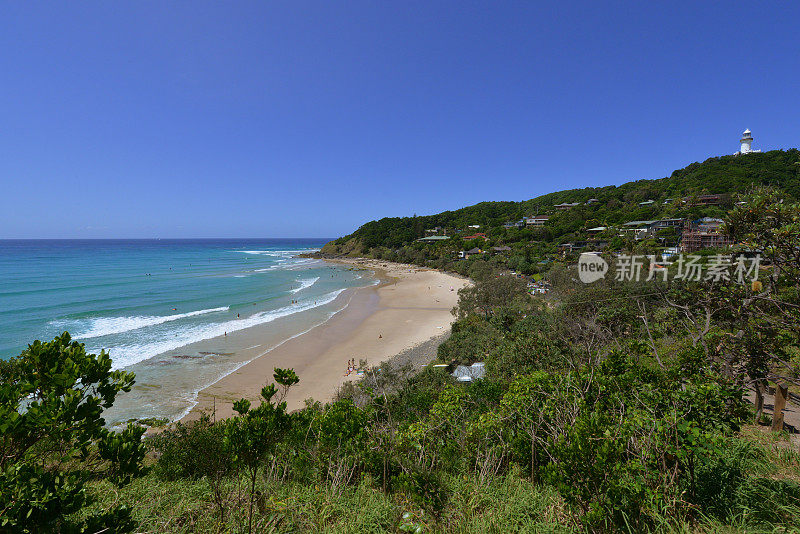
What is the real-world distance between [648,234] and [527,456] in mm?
45684

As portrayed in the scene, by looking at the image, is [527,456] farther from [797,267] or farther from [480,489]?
[797,267]

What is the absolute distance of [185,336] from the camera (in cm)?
2134

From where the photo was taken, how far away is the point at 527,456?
4.18 meters

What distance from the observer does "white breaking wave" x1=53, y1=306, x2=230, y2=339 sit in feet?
68.9

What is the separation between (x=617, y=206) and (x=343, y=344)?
68757 millimetres

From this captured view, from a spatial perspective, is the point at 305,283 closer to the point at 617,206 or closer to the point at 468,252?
the point at 468,252

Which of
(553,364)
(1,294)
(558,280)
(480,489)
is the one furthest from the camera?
(1,294)

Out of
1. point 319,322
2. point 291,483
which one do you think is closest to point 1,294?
point 319,322

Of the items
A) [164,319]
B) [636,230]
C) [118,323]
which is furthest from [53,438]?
[636,230]

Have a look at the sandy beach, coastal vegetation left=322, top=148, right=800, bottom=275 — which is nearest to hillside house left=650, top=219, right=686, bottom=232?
coastal vegetation left=322, top=148, right=800, bottom=275

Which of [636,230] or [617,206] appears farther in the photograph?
[617,206]

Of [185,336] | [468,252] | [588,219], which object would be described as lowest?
[185,336]

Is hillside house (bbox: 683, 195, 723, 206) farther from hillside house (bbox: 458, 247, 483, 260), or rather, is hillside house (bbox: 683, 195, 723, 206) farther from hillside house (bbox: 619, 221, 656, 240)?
hillside house (bbox: 458, 247, 483, 260)

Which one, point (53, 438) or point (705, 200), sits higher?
point (705, 200)
